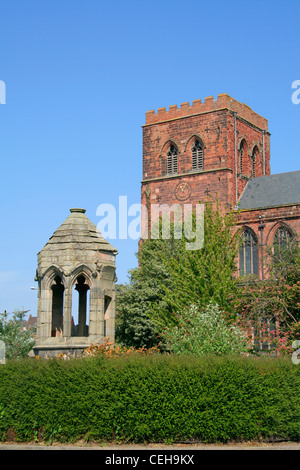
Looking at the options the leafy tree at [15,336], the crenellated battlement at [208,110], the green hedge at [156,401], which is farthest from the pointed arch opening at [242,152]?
the green hedge at [156,401]

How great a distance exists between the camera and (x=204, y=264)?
3300cm

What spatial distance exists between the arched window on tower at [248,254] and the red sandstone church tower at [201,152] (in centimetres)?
270

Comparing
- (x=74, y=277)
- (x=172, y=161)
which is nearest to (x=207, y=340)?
(x=74, y=277)

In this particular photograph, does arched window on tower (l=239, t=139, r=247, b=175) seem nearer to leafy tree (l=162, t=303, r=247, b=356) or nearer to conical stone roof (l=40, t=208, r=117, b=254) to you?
leafy tree (l=162, t=303, r=247, b=356)

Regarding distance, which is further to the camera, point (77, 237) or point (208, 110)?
point (208, 110)

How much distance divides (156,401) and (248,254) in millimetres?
31966

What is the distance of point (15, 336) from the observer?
40.6 m

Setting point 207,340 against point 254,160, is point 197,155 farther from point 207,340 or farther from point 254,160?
point 207,340

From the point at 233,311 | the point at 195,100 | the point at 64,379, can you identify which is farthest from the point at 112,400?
the point at 195,100

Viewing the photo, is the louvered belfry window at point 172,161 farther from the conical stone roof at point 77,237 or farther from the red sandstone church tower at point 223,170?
the conical stone roof at point 77,237

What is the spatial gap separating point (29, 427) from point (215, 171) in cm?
3536

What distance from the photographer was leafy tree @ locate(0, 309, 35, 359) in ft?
124

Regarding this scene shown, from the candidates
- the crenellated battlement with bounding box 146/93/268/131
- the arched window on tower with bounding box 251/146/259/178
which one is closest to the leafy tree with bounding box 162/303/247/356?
the crenellated battlement with bounding box 146/93/268/131

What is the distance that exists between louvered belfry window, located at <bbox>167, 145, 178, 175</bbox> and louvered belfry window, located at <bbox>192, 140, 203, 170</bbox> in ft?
5.35
